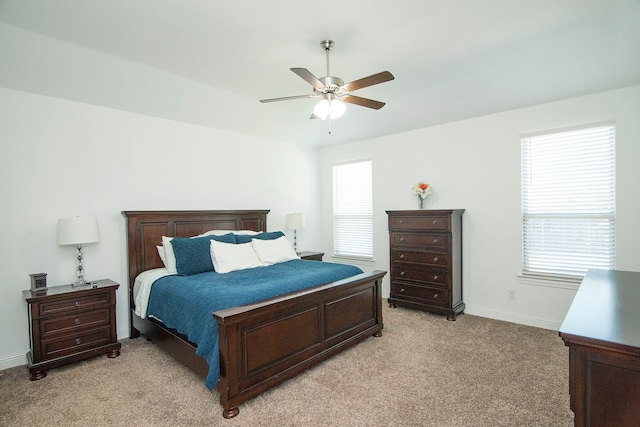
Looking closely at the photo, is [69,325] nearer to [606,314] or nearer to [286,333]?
[286,333]

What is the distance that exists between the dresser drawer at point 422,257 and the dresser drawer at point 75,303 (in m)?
3.33

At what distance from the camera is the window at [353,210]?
17.8 ft

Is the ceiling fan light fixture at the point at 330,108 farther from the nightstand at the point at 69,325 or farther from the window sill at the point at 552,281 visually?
the window sill at the point at 552,281

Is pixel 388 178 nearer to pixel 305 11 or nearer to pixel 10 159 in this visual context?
pixel 305 11

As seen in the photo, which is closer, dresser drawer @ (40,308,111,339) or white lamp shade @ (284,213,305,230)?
dresser drawer @ (40,308,111,339)

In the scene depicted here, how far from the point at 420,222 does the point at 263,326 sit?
2564 mm

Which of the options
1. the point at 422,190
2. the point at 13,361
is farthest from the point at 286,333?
the point at 422,190

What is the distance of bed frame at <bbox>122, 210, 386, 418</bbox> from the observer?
2.28 m

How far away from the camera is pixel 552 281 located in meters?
3.68

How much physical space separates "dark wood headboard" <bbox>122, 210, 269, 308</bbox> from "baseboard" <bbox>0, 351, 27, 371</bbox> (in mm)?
975

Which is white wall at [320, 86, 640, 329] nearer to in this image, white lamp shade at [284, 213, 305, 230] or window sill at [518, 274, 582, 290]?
window sill at [518, 274, 582, 290]

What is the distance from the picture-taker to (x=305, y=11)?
2418 mm

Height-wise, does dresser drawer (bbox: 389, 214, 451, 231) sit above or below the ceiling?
below

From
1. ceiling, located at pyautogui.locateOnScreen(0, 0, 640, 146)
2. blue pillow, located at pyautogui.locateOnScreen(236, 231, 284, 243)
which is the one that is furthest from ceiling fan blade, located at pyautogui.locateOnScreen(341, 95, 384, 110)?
blue pillow, located at pyautogui.locateOnScreen(236, 231, 284, 243)
